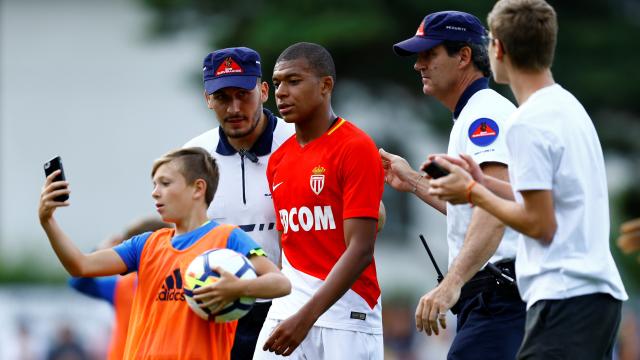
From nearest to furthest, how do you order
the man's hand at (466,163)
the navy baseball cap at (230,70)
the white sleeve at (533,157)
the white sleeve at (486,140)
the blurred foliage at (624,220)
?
the white sleeve at (533,157), the man's hand at (466,163), the white sleeve at (486,140), the navy baseball cap at (230,70), the blurred foliage at (624,220)

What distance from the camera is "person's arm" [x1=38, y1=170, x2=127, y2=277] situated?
682 cm

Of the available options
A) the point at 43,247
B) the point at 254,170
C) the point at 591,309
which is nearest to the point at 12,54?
the point at 43,247

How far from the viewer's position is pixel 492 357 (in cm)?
725

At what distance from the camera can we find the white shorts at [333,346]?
740 cm

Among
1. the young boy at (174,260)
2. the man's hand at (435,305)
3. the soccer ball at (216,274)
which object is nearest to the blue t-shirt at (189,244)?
the young boy at (174,260)

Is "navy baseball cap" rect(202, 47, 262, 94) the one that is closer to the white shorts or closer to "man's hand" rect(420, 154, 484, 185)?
the white shorts

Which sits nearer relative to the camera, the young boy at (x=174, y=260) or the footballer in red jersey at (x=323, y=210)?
the young boy at (x=174, y=260)

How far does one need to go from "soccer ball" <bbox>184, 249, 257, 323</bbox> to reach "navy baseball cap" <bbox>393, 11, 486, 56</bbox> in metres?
1.70

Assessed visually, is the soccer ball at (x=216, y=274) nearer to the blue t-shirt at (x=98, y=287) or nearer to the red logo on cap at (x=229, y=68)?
the red logo on cap at (x=229, y=68)

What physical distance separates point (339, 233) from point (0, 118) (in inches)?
1254

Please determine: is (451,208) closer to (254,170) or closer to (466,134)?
(466,134)

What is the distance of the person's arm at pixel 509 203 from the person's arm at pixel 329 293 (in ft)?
3.96

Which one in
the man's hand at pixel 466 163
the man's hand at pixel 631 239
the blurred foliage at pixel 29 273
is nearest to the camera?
the man's hand at pixel 466 163

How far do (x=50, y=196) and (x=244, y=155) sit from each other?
5.74ft
